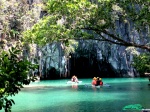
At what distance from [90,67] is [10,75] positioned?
1417 inches

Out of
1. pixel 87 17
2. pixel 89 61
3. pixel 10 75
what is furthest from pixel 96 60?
pixel 10 75

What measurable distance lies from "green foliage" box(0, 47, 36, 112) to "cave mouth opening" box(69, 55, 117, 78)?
1315 inches

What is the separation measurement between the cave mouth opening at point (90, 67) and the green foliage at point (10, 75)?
3341 cm

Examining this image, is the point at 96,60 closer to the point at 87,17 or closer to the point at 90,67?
the point at 90,67

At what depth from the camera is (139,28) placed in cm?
924

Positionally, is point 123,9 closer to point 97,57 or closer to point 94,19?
point 94,19

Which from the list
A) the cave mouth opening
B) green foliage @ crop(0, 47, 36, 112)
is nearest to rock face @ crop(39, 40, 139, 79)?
the cave mouth opening

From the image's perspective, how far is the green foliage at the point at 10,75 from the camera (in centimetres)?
292

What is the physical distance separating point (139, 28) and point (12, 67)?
6825mm

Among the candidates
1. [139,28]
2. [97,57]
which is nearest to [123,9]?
[139,28]

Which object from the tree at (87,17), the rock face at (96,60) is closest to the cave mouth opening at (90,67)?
the rock face at (96,60)

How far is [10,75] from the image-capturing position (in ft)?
9.66

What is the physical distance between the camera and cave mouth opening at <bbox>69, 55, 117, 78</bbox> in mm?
37438

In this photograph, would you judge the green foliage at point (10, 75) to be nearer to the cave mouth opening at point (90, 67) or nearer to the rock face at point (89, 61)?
the rock face at point (89, 61)
